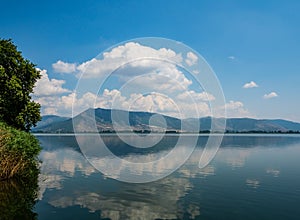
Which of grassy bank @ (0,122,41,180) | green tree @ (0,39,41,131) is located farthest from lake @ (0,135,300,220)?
green tree @ (0,39,41,131)

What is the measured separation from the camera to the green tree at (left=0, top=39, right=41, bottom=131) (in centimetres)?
3962

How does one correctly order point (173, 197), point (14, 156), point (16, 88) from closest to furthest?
point (173, 197), point (14, 156), point (16, 88)

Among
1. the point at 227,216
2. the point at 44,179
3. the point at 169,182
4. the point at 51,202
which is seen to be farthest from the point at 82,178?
the point at 227,216

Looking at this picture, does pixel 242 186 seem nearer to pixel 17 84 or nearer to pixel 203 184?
pixel 203 184

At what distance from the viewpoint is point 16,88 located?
39.9 meters

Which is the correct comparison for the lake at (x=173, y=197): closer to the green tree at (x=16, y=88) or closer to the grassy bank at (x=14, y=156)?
the grassy bank at (x=14, y=156)

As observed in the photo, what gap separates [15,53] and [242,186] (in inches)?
1369

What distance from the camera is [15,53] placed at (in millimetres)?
43188

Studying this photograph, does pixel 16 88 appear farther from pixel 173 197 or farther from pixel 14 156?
pixel 173 197

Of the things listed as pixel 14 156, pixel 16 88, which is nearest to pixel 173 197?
pixel 14 156

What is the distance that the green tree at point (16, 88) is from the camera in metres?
39.6

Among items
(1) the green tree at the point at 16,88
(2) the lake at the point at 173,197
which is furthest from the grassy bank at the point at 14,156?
(1) the green tree at the point at 16,88

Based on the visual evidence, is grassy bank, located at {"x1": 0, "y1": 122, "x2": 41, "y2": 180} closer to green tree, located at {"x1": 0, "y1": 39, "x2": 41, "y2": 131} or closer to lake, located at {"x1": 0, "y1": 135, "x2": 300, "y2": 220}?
lake, located at {"x1": 0, "y1": 135, "x2": 300, "y2": 220}

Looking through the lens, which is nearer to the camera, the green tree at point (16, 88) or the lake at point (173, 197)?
the lake at point (173, 197)
